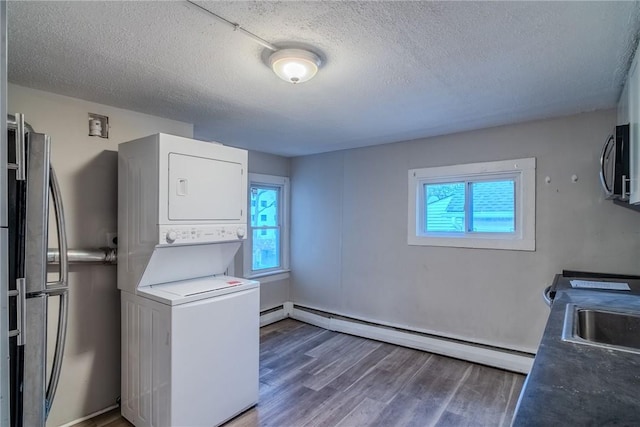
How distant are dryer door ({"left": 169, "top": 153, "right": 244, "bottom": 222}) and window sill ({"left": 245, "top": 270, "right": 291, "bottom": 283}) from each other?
180 cm

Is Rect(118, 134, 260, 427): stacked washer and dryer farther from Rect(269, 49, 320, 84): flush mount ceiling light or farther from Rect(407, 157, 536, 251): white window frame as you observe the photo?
Rect(407, 157, 536, 251): white window frame

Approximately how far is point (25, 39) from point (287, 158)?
3208mm

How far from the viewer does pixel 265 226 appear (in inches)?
171

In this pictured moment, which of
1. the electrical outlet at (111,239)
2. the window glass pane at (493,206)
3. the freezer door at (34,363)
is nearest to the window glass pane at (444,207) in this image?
the window glass pane at (493,206)

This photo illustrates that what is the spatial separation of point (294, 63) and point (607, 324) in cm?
195

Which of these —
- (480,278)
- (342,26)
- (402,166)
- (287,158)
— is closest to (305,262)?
(287,158)

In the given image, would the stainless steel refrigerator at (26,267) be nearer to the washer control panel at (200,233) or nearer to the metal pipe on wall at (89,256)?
the washer control panel at (200,233)

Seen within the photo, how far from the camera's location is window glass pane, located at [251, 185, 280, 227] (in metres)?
4.19

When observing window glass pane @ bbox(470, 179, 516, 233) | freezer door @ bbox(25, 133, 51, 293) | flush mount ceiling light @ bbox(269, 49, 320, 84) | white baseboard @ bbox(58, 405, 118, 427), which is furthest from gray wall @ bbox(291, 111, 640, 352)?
freezer door @ bbox(25, 133, 51, 293)

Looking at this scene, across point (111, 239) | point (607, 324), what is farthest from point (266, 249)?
point (607, 324)

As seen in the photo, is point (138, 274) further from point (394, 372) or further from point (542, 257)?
point (542, 257)

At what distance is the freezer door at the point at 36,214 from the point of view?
1.42 meters

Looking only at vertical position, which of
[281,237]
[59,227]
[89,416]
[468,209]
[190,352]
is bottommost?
[89,416]

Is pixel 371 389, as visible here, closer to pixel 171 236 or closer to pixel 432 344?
pixel 432 344
